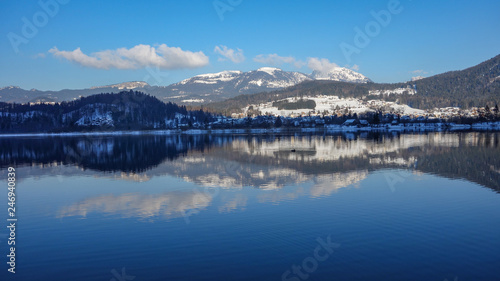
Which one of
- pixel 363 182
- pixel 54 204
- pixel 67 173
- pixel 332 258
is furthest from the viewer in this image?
pixel 67 173

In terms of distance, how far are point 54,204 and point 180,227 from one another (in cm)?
1038

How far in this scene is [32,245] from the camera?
13.7 meters

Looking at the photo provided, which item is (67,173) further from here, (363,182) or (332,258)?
(332,258)

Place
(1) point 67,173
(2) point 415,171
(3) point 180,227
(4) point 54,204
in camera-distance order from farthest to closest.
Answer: (1) point 67,173, (2) point 415,171, (4) point 54,204, (3) point 180,227

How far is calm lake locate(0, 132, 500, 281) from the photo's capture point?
10.9m

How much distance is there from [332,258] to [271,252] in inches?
82.1

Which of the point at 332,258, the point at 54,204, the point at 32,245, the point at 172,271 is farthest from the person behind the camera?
the point at 54,204

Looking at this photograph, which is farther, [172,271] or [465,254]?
[465,254]

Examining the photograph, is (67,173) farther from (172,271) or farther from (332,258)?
(332,258)

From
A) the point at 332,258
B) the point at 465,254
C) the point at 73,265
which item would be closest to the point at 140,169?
the point at 73,265

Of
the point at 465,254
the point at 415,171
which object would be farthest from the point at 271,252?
the point at 415,171

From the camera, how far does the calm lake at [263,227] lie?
10.9m

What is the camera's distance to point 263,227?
15.0 meters

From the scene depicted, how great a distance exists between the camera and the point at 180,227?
50.0 ft
